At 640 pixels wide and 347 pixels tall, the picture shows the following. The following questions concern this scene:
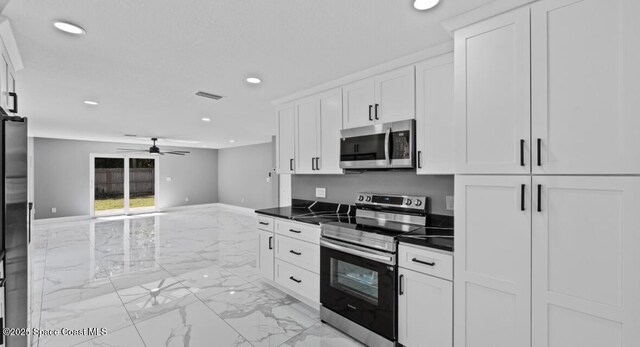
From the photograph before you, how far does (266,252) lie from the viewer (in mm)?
3275

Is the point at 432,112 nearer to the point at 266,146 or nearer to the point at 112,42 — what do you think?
the point at 112,42

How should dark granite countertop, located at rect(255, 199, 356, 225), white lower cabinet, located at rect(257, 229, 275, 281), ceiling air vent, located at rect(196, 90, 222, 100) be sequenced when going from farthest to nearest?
ceiling air vent, located at rect(196, 90, 222, 100)
white lower cabinet, located at rect(257, 229, 275, 281)
dark granite countertop, located at rect(255, 199, 356, 225)

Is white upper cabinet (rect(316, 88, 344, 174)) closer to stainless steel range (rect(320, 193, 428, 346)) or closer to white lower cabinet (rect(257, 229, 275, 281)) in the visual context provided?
stainless steel range (rect(320, 193, 428, 346))

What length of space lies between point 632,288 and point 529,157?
72 cm

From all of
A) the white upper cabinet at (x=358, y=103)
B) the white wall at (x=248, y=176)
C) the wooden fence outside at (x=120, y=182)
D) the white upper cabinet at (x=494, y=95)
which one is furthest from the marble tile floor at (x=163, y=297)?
the wooden fence outside at (x=120, y=182)

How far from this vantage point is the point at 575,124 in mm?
1414

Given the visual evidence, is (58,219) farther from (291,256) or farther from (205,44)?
(205,44)

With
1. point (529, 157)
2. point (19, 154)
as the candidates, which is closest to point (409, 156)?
point (529, 157)

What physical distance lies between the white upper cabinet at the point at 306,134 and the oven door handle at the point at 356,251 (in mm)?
983

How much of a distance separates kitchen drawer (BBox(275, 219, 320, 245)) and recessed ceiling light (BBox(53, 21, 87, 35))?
7.33 ft

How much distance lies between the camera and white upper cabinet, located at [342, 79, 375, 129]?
105 inches

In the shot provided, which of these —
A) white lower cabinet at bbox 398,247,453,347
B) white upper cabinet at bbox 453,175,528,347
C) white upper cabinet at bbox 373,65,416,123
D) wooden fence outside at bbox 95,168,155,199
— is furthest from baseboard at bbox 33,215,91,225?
white upper cabinet at bbox 453,175,528,347

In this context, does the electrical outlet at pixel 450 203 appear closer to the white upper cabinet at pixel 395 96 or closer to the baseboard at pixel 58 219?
the white upper cabinet at pixel 395 96

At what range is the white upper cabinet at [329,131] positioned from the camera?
2967 millimetres
